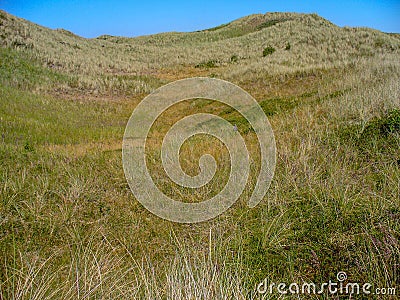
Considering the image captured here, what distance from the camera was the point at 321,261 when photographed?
8.36ft

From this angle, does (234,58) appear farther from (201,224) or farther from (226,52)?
(201,224)

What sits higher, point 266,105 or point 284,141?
point 266,105

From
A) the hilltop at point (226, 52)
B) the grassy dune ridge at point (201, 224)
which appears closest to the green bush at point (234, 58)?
the hilltop at point (226, 52)

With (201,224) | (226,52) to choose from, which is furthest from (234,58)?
(201,224)

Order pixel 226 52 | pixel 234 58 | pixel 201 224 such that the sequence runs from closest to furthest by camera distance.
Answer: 1. pixel 201 224
2. pixel 234 58
3. pixel 226 52

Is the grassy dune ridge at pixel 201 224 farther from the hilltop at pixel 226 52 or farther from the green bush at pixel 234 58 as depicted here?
the green bush at pixel 234 58

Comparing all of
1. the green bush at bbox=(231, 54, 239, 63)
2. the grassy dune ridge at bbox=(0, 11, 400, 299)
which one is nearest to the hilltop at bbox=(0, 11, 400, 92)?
the green bush at bbox=(231, 54, 239, 63)

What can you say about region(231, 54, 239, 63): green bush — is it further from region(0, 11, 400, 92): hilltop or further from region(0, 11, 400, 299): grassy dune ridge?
region(0, 11, 400, 299): grassy dune ridge

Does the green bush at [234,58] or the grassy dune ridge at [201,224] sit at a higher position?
the green bush at [234,58]

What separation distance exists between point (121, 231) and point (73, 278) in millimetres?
1166

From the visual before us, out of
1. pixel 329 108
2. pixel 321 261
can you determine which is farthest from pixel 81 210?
pixel 329 108

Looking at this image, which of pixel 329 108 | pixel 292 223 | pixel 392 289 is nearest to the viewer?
pixel 392 289

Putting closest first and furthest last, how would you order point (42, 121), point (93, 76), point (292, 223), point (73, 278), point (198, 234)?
point (73, 278) → point (292, 223) → point (198, 234) → point (42, 121) → point (93, 76)

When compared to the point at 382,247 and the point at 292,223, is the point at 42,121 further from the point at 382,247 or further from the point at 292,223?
the point at 382,247
